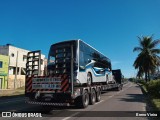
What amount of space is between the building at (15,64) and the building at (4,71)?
1.41 metres

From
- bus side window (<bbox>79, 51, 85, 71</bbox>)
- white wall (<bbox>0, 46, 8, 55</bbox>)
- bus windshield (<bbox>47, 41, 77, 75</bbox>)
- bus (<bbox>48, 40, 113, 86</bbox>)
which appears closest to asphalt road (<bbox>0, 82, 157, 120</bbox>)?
bus (<bbox>48, 40, 113, 86</bbox>)

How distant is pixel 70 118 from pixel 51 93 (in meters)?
2.20

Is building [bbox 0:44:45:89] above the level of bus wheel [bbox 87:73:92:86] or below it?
above

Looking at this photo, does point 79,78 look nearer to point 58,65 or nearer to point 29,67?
point 58,65

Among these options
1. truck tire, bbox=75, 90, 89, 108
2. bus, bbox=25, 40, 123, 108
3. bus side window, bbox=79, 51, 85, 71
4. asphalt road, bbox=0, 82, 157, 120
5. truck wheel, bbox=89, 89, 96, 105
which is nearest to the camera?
asphalt road, bbox=0, 82, 157, 120

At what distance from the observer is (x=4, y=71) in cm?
4381

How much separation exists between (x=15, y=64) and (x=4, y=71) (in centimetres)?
487

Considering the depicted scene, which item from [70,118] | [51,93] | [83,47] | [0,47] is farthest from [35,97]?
[0,47]

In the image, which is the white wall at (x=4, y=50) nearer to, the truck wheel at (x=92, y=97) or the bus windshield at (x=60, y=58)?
the bus windshield at (x=60, y=58)

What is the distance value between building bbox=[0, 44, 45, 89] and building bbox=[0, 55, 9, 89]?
141 cm

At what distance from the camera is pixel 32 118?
951cm

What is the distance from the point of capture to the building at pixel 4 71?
141ft

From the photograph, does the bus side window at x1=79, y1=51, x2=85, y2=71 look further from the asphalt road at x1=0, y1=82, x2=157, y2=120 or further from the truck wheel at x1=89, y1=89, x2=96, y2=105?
the asphalt road at x1=0, y1=82, x2=157, y2=120

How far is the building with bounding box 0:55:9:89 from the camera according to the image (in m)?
43.1
